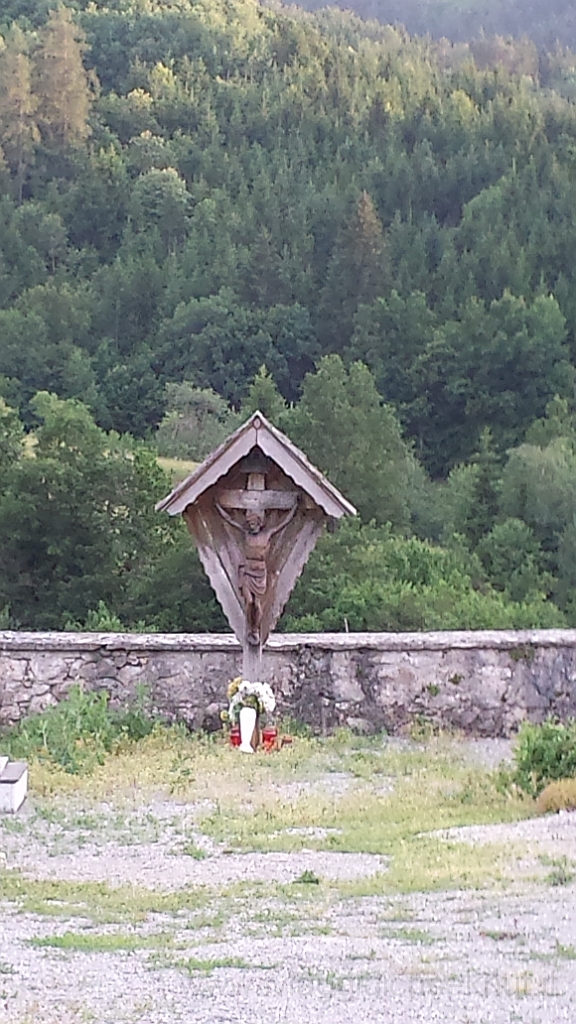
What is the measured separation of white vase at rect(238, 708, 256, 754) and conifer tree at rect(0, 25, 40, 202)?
293 ft

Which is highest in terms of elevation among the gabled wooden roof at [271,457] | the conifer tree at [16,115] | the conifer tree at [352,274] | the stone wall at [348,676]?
the conifer tree at [16,115]

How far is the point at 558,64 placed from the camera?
129m

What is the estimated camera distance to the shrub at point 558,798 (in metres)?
8.59

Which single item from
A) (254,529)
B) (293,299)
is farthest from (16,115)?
(254,529)

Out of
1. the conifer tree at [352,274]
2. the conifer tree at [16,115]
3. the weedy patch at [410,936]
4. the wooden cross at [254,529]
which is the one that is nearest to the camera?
the weedy patch at [410,936]

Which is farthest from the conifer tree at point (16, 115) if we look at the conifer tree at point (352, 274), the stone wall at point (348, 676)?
the stone wall at point (348, 676)

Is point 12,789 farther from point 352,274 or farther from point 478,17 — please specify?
point 478,17

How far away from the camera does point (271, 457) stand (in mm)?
11227

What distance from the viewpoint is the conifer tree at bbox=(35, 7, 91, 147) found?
99812mm

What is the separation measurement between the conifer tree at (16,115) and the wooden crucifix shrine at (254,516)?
88633 mm

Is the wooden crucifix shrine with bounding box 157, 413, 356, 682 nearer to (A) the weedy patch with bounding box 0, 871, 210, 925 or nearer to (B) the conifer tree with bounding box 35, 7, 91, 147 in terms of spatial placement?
(A) the weedy patch with bounding box 0, 871, 210, 925

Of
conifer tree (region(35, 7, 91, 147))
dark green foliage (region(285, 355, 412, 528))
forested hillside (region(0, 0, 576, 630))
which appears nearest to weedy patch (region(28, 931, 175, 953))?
forested hillside (region(0, 0, 576, 630))

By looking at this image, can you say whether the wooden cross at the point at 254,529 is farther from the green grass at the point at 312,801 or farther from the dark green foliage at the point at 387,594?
the dark green foliage at the point at 387,594

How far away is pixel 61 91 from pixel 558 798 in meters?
99.1
